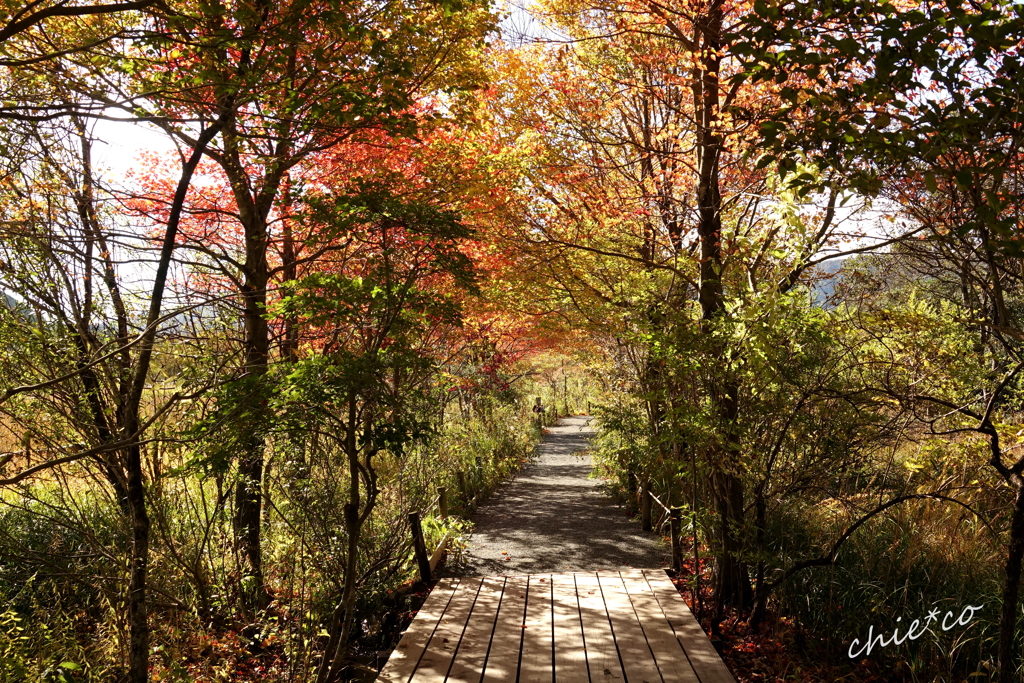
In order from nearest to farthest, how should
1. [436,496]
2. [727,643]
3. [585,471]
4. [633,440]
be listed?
[727,643], [436,496], [633,440], [585,471]

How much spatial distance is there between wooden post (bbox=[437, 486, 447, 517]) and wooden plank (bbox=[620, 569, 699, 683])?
3.70m

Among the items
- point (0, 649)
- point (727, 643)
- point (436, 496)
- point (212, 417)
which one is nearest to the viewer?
point (212, 417)

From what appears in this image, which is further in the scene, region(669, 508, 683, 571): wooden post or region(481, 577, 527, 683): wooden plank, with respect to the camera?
region(669, 508, 683, 571): wooden post

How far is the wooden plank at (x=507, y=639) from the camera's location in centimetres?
446

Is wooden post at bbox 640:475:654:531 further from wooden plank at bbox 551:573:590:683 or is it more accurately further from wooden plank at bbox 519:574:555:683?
wooden plank at bbox 519:574:555:683

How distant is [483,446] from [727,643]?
8075 mm

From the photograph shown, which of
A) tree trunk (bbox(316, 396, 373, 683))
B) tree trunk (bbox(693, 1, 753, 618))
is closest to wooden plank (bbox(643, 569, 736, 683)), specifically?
tree trunk (bbox(693, 1, 753, 618))

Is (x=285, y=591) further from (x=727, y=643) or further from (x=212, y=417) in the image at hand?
(x=727, y=643)

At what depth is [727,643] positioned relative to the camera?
5867 millimetres

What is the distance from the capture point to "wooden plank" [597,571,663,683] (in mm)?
4391

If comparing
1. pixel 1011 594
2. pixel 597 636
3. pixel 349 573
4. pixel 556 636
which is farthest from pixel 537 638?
pixel 1011 594

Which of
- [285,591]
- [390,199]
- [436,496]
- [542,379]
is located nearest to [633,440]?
[436,496]

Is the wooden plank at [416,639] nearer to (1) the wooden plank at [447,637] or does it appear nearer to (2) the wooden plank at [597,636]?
(1) the wooden plank at [447,637]
